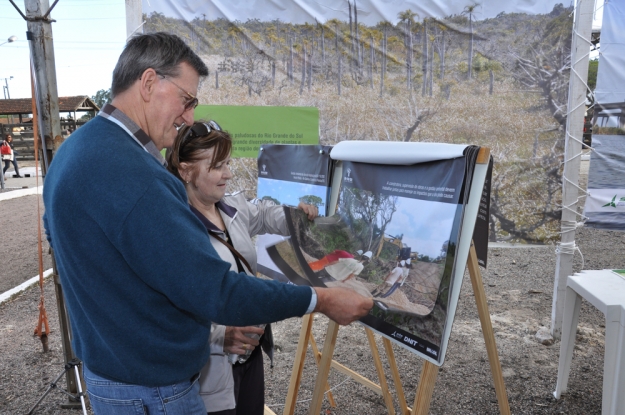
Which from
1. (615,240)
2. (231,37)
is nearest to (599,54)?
(231,37)

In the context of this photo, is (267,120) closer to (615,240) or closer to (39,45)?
(39,45)

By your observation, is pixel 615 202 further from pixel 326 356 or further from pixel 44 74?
pixel 44 74

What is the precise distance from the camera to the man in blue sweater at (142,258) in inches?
38.8

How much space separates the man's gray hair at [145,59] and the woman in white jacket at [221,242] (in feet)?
1.44

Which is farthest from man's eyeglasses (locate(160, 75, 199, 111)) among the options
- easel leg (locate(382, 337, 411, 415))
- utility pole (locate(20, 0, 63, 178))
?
utility pole (locate(20, 0, 63, 178))

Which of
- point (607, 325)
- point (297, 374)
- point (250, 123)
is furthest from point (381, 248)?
point (250, 123)

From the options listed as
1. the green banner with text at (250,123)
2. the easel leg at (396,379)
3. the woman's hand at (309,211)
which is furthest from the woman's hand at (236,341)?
the green banner with text at (250,123)

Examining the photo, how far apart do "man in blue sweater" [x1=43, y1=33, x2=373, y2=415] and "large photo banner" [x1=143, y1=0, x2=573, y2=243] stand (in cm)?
242

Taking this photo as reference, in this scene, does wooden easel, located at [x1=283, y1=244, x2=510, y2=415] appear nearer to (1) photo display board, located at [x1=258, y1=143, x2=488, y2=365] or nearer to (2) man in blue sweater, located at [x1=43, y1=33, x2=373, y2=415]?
(1) photo display board, located at [x1=258, y1=143, x2=488, y2=365]

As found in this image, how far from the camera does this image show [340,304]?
4.29ft

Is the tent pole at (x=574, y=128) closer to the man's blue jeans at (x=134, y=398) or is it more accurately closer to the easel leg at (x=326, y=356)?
the easel leg at (x=326, y=356)

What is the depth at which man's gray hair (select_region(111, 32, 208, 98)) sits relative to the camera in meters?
1.13

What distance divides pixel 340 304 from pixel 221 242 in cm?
50

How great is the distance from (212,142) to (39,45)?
1.59 m
